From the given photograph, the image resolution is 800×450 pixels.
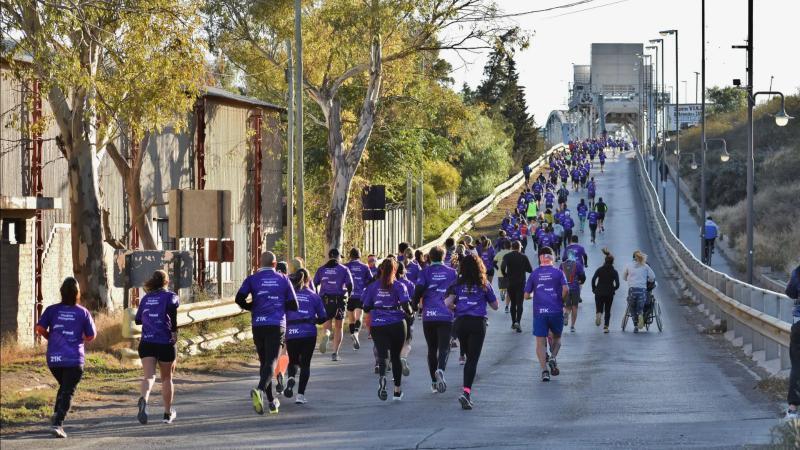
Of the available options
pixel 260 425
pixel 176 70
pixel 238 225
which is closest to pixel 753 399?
Result: pixel 260 425

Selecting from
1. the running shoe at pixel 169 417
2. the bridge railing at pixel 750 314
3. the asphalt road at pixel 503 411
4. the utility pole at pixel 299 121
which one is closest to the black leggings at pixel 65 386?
the asphalt road at pixel 503 411

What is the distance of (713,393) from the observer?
1658 centimetres

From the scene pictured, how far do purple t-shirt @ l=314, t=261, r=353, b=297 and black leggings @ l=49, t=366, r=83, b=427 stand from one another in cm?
821

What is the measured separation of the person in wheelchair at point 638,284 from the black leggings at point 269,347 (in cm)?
1278

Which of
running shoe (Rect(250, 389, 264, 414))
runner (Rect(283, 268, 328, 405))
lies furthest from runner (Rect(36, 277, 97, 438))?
runner (Rect(283, 268, 328, 405))

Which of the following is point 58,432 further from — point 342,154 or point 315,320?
→ point 342,154

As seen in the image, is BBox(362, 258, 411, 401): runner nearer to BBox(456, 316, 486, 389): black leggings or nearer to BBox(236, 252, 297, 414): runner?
BBox(456, 316, 486, 389): black leggings

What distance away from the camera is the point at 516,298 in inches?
1078

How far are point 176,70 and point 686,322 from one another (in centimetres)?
1379

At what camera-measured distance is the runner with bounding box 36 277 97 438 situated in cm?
1362

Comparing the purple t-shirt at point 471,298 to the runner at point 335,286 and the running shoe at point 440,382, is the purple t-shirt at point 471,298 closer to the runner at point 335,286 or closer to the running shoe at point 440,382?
the running shoe at point 440,382

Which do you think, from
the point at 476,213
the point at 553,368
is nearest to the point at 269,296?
the point at 553,368

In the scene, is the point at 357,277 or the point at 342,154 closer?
the point at 357,277

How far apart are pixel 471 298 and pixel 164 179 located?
62.5 feet
